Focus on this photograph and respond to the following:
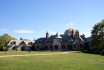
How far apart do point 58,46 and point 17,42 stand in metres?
20.2

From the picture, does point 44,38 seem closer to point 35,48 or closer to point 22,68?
point 35,48

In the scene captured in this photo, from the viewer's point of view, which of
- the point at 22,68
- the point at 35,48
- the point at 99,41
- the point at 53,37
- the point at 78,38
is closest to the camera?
the point at 22,68

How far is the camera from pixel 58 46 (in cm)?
8412

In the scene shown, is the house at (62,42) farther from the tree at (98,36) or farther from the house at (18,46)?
the tree at (98,36)

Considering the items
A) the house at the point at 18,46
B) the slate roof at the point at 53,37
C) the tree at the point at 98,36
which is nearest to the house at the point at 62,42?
the slate roof at the point at 53,37

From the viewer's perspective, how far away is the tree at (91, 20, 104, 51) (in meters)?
62.7

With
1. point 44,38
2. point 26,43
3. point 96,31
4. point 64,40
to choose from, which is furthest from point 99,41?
point 26,43

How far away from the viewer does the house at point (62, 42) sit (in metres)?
80.2

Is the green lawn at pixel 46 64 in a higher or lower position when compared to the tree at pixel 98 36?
lower

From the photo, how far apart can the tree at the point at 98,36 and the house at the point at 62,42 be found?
14.6 m

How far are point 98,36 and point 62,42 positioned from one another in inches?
884

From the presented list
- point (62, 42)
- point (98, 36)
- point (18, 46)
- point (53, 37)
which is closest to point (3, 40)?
point (18, 46)

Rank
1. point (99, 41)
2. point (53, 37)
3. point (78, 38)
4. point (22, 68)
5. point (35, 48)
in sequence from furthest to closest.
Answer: point (35, 48)
point (53, 37)
point (78, 38)
point (99, 41)
point (22, 68)

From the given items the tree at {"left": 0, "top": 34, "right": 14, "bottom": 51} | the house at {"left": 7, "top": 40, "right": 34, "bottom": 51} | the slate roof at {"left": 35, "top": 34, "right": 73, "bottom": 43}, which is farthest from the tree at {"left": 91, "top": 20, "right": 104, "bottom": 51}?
the tree at {"left": 0, "top": 34, "right": 14, "bottom": 51}
